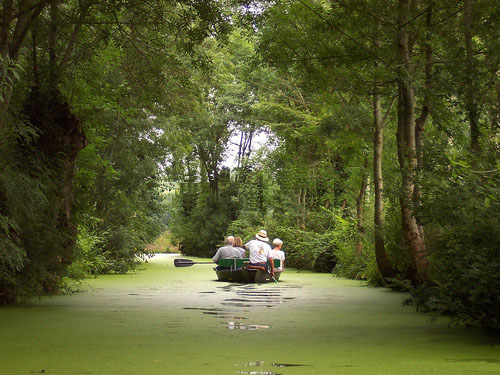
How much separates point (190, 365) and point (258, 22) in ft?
22.8

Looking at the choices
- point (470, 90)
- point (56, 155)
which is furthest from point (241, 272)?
point (470, 90)

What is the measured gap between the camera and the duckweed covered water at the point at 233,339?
4145 millimetres

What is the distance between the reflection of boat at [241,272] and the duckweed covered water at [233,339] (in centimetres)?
509

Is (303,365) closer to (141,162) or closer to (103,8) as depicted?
(103,8)

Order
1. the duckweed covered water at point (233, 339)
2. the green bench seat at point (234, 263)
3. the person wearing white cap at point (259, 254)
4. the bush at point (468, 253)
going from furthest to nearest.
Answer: the green bench seat at point (234, 263), the person wearing white cap at point (259, 254), the bush at point (468, 253), the duckweed covered water at point (233, 339)

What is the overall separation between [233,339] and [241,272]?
9.30 metres

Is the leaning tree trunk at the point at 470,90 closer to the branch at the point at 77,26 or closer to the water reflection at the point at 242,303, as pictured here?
the water reflection at the point at 242,303

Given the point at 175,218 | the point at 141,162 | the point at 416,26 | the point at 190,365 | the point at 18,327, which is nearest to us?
the point at 190,365

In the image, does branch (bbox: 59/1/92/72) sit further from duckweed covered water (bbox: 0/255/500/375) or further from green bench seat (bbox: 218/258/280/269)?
green bench seat (bbox: 218/258/280/269)

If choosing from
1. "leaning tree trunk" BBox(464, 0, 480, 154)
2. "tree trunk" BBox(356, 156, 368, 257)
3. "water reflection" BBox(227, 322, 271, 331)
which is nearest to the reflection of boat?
"tree trunk" BBox(356, 156, 368, 257)

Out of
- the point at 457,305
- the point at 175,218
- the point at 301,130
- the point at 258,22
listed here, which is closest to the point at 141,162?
the point at 301,130

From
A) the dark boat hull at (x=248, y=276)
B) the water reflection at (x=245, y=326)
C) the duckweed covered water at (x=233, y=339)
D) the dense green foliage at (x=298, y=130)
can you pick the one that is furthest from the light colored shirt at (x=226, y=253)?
the water reflection at (x=245, y=326)

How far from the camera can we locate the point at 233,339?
5.43m

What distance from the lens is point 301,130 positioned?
20.5 metres
